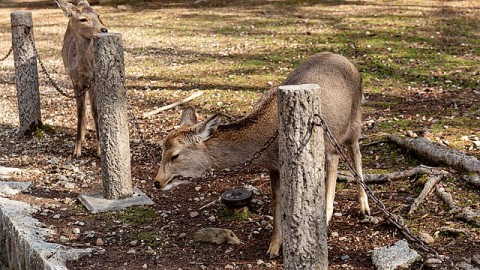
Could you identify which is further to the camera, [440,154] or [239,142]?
[440,154]

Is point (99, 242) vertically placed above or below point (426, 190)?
below

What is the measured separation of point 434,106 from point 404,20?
6915 mm

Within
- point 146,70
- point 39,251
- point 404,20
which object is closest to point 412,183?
point 39,251

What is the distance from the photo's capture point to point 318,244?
197 inches

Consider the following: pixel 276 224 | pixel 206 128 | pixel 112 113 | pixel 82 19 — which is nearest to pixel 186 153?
pixel 206 128

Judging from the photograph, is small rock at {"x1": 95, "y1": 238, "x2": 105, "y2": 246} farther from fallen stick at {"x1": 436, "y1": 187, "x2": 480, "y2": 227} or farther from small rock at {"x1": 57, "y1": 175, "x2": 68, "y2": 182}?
fallen stick at {"x1": 436, "y1": 187, "x2": 480, "y2": 227}

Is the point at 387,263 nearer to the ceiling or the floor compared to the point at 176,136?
nearer to the floor

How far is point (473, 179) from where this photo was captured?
6844 mm

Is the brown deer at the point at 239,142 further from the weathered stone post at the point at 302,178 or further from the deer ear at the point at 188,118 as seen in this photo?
the weathered stone post at the point at 302,178

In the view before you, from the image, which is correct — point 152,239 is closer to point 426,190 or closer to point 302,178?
point 302,178

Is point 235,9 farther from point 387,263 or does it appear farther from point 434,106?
point 387,263

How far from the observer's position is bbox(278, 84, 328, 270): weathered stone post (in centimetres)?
478

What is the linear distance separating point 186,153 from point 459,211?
235 cm

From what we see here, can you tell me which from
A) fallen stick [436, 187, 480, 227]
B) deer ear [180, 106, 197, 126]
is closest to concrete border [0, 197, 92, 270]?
deer ear [180, 106, 197, 126]
